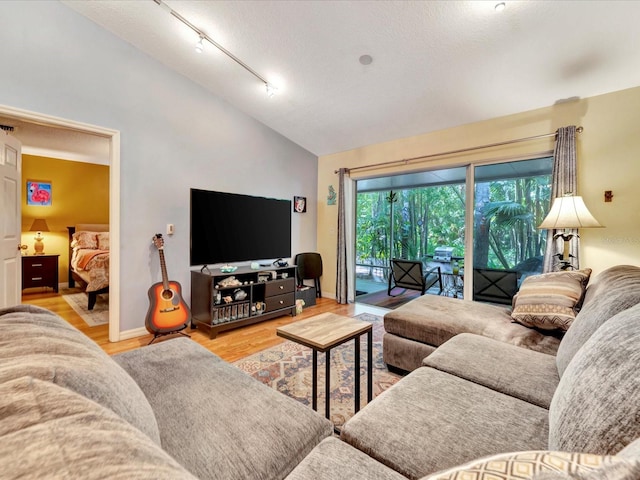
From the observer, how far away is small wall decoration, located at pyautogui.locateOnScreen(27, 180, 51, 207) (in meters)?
4.92

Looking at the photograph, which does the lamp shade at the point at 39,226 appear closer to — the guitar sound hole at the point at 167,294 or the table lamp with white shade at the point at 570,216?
the guitar sound hole at the point at 167,294

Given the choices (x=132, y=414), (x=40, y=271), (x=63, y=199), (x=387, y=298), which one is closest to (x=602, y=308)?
(x=132, y=414)

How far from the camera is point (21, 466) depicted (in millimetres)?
337

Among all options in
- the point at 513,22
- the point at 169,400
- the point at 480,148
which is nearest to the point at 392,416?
the point at 169,400

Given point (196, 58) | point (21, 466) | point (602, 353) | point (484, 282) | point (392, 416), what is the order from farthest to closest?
point (484, 282) < point (196, 58) < point (392, 416) < point (602, 353) < point (21, 466)

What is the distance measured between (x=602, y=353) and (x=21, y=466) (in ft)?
4.13

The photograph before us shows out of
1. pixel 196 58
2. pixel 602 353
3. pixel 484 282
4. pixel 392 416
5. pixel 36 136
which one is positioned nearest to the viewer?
pixel 602 353

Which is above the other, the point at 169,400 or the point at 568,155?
the point at 568,155

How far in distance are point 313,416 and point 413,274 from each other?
3408 mm

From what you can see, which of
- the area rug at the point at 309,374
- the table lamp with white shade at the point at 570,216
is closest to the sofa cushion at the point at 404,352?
the area rug at the point at 309,374

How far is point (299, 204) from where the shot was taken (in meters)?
4.48

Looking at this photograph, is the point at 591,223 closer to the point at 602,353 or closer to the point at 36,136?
the point at 602,353

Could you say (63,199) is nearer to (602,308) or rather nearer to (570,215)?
(602,308)

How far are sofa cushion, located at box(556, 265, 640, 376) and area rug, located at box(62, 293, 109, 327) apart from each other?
425cm
